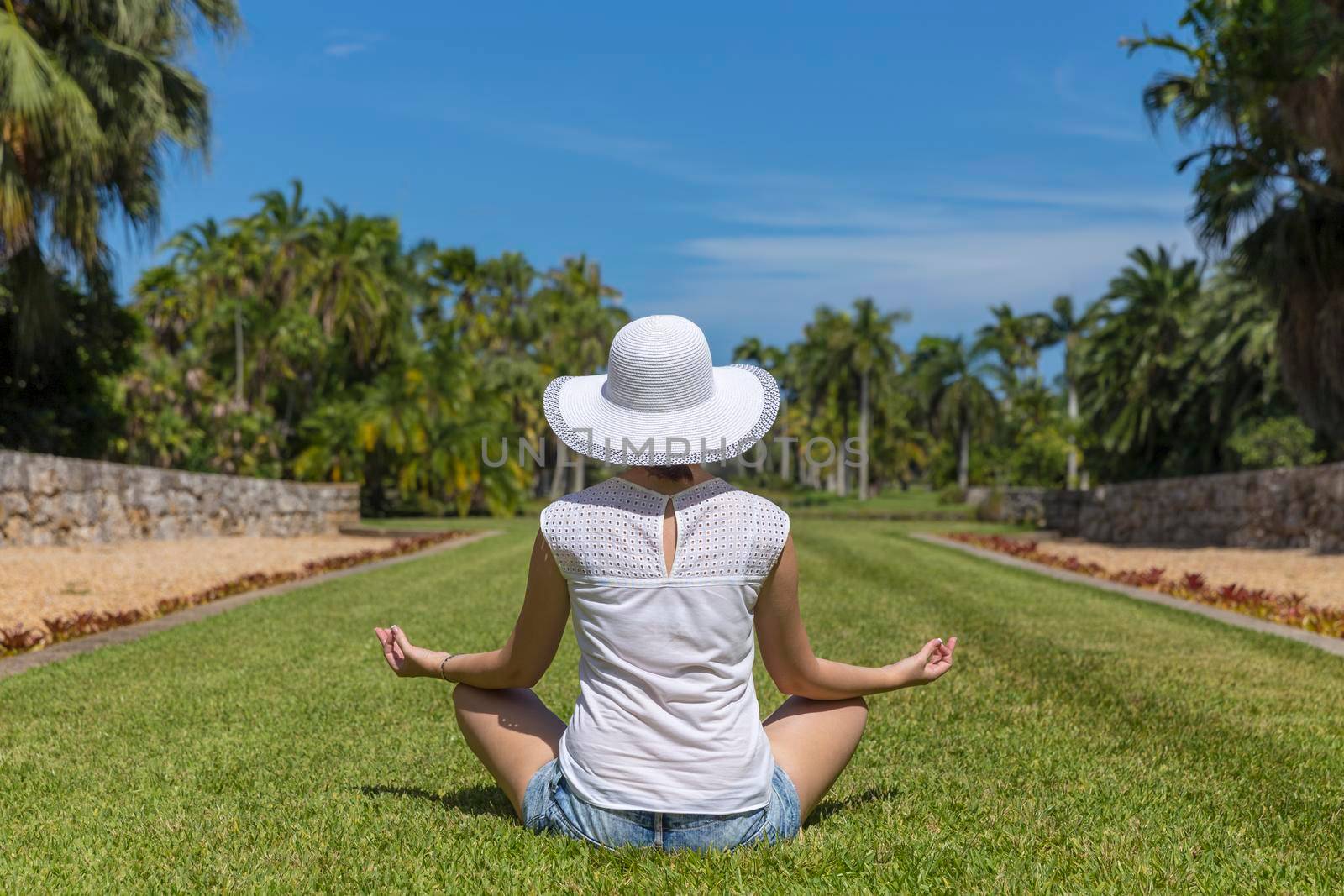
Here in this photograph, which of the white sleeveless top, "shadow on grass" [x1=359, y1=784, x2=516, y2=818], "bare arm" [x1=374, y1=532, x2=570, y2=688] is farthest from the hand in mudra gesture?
"shadow on grass" [x1=359, y1=784, x2=516, y2=818]

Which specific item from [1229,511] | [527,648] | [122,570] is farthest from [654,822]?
[1229,511]

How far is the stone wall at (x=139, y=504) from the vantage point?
14.2 metres

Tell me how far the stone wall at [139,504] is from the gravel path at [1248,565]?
13.2 meters

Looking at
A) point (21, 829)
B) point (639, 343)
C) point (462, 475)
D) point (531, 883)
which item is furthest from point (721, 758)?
point (462, 475)

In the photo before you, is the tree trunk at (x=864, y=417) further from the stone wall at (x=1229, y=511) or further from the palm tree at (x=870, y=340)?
the stone wall at (x=1229, y=511)

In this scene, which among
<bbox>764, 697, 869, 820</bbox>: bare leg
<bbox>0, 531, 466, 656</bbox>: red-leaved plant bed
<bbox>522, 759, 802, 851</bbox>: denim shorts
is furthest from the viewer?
<bbox>0, 531, 466, 656</bbox>: red-leaved plant bed

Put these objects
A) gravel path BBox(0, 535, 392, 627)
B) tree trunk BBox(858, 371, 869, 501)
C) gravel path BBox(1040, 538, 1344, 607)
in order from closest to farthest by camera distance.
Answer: gravel path BBox(0, 535, 392, 627) < gravel path BBox(1040, 538, 1344, 607) < tree trunk BBox(858, 371, 869, 501)

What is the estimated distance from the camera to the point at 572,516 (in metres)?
2.86

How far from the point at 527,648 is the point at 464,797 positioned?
96cm

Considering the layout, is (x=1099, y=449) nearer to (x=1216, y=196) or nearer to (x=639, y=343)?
(x=1216, y=196)

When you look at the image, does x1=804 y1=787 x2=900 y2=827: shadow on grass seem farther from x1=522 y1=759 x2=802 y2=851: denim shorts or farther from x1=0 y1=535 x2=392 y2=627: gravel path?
x1=0 y1=535 x2=392 y2=627: gravel path

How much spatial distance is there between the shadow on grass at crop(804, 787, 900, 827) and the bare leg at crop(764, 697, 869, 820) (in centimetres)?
28

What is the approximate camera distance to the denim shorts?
9.64ft

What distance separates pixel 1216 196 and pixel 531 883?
1711cm
